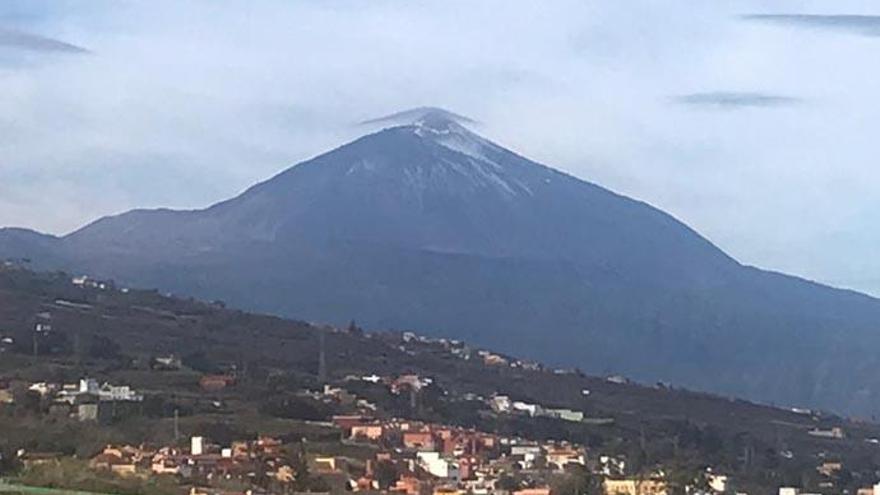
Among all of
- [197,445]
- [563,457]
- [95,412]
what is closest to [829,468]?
[563,457]

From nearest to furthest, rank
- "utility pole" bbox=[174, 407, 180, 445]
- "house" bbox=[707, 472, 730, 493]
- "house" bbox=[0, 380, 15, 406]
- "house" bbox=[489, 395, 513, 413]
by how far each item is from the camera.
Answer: "utility pole" bbox=[174, 407, 180, 445] → "house" bbox=[707, 472, 730, 493] → "house" bbox=[0, 380, 15, 406] → "house" bbox=[489, 395, 513, 413]

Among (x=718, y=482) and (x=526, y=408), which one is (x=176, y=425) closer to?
(x=718, y=482)

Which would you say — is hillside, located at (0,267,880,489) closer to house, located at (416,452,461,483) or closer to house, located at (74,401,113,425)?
house, located at (74,401,113,425)

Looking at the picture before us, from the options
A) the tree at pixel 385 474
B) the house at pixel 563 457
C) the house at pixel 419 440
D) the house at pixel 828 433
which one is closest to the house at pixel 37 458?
the tree at pixel 385 474

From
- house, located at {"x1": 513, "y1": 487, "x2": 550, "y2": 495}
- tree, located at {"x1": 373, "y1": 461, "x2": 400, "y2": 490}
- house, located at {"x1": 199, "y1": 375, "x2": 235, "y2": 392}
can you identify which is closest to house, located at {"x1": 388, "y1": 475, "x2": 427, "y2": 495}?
tree, located at {"x1": 373, "y1": 461, "x2": 400, "y2": 490}

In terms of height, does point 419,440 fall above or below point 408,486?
above

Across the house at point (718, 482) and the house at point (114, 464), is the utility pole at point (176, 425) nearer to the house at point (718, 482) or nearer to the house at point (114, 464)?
the house at point (114, 464)

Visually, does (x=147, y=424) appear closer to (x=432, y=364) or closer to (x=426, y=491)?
(x=426, y=491)

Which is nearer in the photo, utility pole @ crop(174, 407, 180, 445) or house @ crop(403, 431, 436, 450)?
utility pole @ crop(174, 407, 180, 445)
